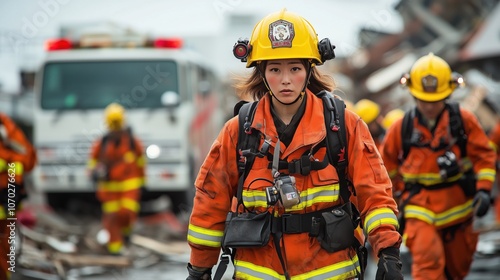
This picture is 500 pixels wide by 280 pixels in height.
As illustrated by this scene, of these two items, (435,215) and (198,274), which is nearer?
(198,274)

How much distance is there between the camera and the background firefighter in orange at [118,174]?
1206cm

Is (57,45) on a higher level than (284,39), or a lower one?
higher

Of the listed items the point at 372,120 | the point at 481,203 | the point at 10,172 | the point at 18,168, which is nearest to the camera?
the point at 481,203

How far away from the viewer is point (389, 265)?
404 cm

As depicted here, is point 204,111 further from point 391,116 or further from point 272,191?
point 272,191

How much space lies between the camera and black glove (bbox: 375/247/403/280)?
4027mm

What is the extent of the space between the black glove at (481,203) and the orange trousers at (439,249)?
19cm

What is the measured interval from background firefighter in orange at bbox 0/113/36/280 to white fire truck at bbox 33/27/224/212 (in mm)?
6288

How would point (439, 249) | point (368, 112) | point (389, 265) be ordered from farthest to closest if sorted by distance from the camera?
point (368, 112) → point (439, 249) → point (389, 265)

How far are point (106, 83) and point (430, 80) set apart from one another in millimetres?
8501

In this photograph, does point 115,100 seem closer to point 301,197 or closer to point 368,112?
point 368,112

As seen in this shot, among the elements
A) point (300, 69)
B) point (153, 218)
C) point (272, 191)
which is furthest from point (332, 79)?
point (153, 218)

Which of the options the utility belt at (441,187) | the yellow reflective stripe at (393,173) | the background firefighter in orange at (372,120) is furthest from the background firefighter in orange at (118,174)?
the utility belt at (441,187)

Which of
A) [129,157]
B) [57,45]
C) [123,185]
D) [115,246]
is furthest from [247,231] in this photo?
[57,45]
